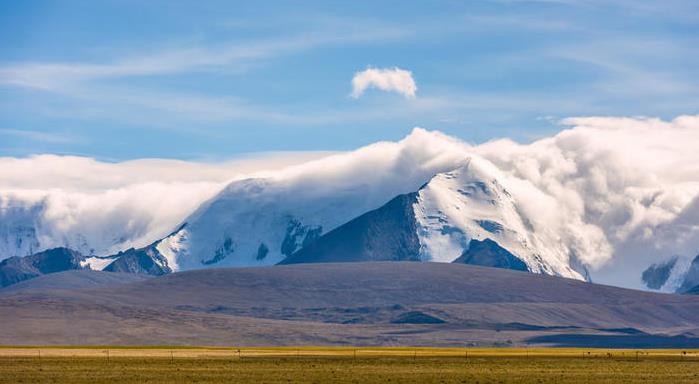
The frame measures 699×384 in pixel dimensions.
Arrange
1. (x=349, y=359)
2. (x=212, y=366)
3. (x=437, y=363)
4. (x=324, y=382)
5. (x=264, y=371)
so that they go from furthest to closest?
(x=349, y=359) → (x=437, y=363) → (x=212, y=366) → (x=264, y=371) → (x=324, y=382)

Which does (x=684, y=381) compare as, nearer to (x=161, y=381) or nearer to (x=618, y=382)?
(x=618, y=382)

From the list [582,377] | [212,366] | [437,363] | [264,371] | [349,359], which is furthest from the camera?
[349,359]

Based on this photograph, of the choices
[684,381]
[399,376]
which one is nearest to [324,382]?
[399,376]

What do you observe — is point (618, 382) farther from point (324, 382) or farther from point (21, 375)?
point (21, 375)

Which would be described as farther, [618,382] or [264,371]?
[264,371]

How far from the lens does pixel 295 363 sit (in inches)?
5443

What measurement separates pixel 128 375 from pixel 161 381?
8905mm

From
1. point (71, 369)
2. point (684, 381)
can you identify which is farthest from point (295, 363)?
point (684, 381)

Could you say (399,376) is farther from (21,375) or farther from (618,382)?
(21,375)

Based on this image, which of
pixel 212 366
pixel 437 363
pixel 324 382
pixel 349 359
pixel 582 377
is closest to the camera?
pixel 324 382

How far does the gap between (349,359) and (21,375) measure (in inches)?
1869

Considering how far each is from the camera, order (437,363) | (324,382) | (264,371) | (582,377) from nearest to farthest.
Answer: (324,382) < (582,377) < (264,371) < (437,363)

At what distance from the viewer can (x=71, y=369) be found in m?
122

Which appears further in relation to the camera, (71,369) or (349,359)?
(349,359)
